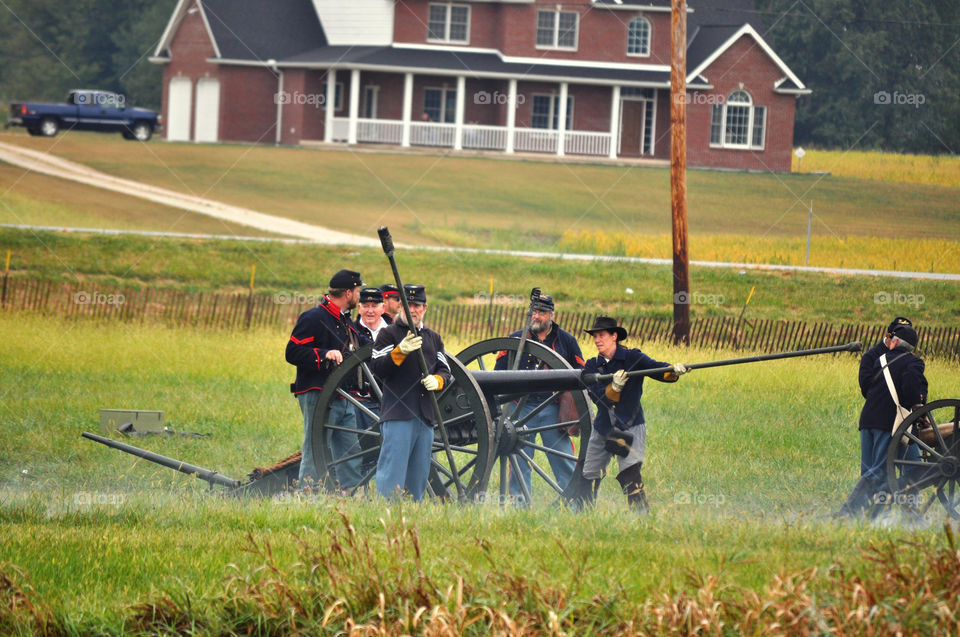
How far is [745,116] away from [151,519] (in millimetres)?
27607

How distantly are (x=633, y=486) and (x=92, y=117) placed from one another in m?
34.8

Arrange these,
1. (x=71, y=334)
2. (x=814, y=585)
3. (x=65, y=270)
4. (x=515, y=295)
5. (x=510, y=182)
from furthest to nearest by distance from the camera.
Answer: (x=510, y=182)
(x=65, y=270)
(x=515, y=295)
(x=71, y=334)
(x=814, y=585)

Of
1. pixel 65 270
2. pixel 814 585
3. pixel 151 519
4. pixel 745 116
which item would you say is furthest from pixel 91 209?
pixel 814 585

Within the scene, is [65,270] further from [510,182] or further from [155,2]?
[155,2]

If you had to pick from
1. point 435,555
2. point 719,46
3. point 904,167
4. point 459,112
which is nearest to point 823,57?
point 719,46

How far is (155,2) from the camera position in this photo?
43125 millimetres
